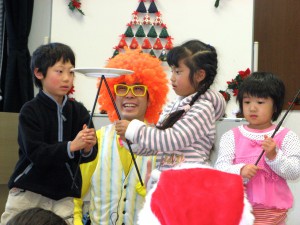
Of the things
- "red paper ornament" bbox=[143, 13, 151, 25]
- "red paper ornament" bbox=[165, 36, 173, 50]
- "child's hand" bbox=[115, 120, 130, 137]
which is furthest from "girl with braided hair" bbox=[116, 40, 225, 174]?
"red paper ornament" bbox=[143, 13, 151, 25]

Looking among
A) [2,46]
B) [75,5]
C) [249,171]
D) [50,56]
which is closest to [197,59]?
[249,171]

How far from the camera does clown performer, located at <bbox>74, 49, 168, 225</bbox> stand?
6.57 ft

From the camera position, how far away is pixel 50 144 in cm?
179

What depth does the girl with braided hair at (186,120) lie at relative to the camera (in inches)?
64.1

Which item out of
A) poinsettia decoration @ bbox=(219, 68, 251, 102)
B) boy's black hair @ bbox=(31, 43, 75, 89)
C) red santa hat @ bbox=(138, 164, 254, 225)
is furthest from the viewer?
poinsettia decoration @ bbox=(219, 68, 251, 102)

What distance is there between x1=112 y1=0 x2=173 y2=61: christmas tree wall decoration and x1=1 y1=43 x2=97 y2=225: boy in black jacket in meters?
1.77

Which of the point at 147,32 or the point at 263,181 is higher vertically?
the point at 147,32

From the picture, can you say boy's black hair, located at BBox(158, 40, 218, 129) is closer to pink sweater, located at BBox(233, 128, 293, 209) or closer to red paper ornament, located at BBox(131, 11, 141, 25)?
pink sweater, located at BBox(233, 128, 293, 209)

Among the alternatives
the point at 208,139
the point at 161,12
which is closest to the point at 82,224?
the point at 208,139

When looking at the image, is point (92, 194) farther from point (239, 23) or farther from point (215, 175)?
point (239, 23)

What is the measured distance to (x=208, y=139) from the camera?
1.75m

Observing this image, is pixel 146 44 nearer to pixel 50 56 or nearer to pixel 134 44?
pixel 134 44

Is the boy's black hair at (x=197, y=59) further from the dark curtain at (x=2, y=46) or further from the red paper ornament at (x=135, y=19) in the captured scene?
the dark curtain at (x=2, y=46)

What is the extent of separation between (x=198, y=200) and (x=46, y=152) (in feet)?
3.10
